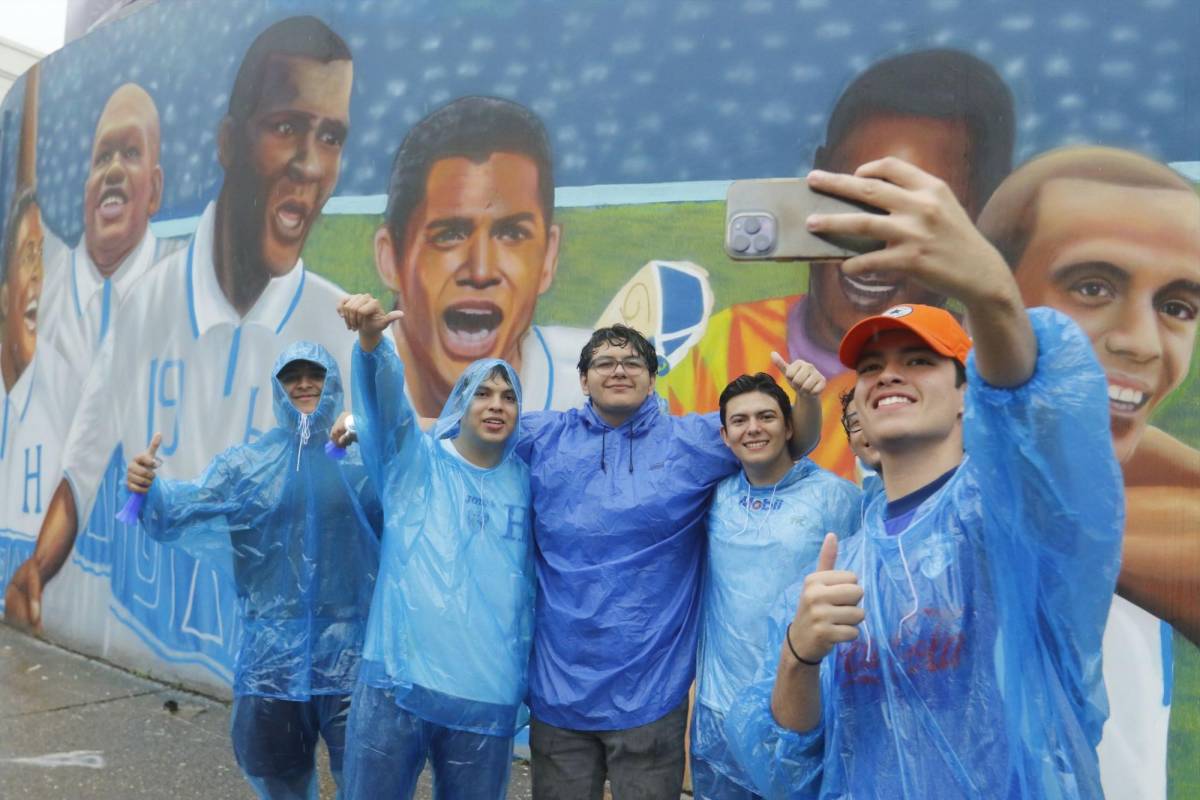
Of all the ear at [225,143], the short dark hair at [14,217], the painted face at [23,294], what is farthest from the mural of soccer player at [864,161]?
the short dark hair at [14,217]

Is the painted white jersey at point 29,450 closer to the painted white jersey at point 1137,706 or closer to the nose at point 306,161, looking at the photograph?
the nose at point 306,161

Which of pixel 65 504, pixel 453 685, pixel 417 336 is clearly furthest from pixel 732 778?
pixel 65 504

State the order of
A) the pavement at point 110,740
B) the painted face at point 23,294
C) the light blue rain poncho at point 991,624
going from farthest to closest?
1. the painted face at point 23,294
2. the pavement at point 110,740
3. the light blue rain poncho at point 991,624

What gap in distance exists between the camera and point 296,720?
9.69 feet

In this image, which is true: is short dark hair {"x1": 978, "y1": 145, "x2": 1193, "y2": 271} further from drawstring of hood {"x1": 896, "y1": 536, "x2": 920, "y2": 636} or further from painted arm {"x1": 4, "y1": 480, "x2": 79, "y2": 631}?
painted arm {"x1": 4, "y1": 480, "x2": 79, "y2": 631}

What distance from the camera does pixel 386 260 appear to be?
176 inches

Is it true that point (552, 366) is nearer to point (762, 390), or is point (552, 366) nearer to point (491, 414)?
point (491, 414)

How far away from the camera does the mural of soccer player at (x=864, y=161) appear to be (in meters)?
3.20

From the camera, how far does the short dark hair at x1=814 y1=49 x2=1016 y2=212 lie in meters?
3.17

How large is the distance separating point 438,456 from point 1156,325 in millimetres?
2188

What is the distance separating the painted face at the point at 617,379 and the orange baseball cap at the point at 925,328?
1147mm

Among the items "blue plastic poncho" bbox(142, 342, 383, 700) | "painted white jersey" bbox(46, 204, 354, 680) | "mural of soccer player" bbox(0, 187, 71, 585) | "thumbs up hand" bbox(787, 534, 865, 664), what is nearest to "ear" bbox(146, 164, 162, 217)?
"painted white jersey" bbox(46, 204, 354, 680)

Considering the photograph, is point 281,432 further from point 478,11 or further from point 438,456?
point 478,11

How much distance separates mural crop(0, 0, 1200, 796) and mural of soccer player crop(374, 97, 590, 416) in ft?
0.05
